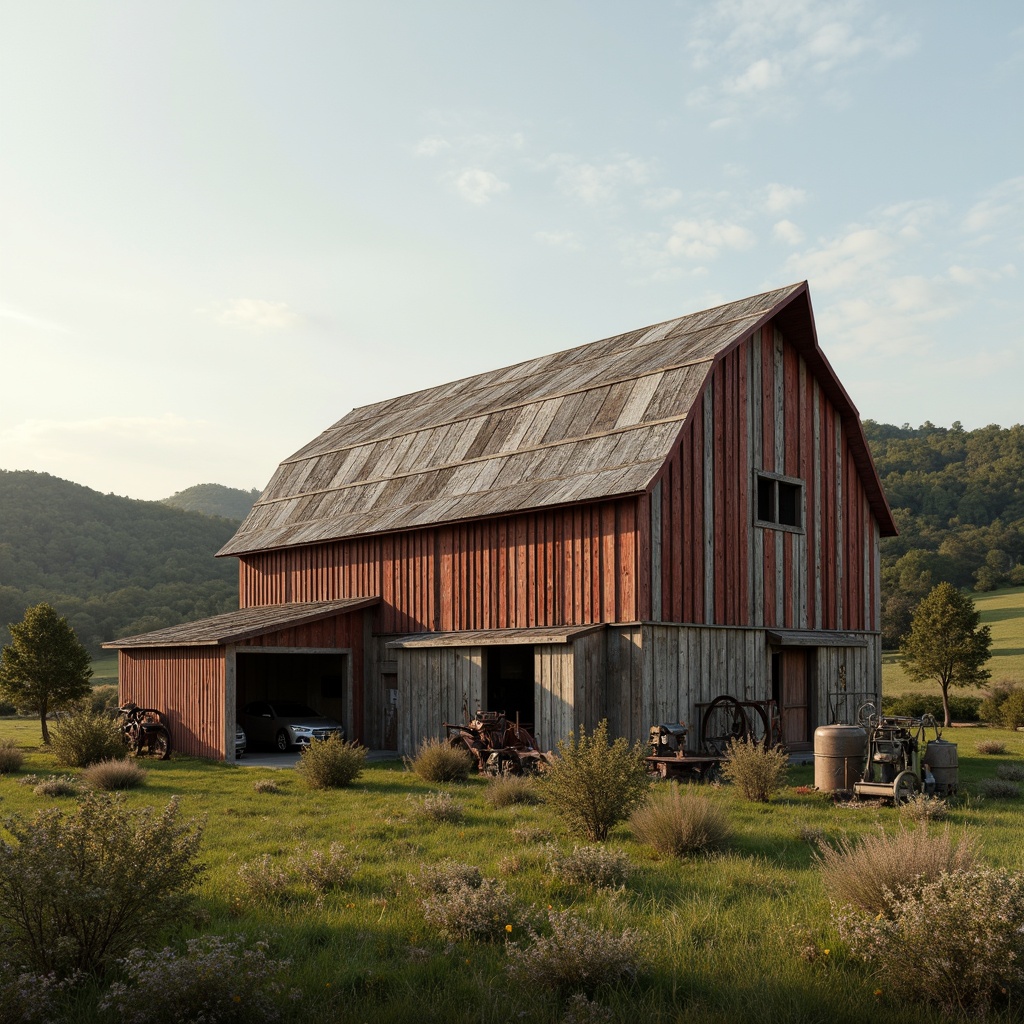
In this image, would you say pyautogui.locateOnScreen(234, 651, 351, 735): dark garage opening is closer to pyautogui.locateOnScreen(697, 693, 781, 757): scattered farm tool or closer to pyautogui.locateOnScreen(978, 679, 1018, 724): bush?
pyautogui.locateOnScreen(697, 693, 781, 757): scattered farm tool

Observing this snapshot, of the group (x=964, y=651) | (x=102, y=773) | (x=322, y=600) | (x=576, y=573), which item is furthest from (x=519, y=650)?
(x=964, y=651)

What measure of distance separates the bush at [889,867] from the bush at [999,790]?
1016cm

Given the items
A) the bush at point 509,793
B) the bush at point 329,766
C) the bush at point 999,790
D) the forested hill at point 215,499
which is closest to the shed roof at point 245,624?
the bush at point 329,766

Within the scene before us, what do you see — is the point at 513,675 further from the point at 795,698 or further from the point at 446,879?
the point at 446,879

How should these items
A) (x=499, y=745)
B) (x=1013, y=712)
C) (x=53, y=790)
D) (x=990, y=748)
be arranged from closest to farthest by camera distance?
(x=53, y=790) → (x=499, y=745) → (x=990, y=748) → (x=1013, y=712)

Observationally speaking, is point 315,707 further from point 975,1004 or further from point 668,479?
point 975,1004

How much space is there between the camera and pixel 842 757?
16984mm

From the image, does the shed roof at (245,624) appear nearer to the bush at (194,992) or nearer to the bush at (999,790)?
the bush at (999,790)

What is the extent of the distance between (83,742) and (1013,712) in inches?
1364

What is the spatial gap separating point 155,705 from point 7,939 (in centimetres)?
2118

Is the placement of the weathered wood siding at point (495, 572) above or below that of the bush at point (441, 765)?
above

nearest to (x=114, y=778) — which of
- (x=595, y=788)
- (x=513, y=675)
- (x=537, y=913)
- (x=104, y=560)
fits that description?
(x=595, y=788)

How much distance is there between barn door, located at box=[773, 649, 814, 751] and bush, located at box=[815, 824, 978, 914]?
16.1 metres

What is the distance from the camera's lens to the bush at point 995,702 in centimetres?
4294
